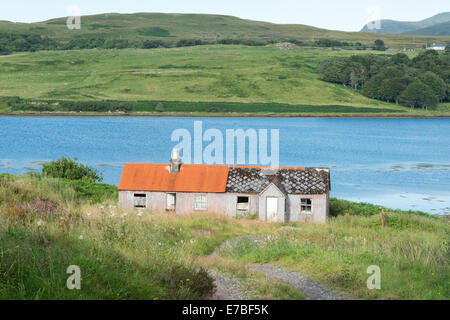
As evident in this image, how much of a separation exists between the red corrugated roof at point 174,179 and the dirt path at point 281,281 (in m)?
17.9

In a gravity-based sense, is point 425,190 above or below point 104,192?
below

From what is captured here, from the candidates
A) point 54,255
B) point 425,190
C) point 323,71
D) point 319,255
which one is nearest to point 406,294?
point 319,255

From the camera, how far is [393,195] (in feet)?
173

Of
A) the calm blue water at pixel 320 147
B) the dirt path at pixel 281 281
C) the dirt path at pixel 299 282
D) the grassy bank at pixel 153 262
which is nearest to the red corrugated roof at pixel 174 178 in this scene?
the grassy bank at pixel 153 262

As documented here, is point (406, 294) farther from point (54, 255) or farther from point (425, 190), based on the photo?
point (425, 190)

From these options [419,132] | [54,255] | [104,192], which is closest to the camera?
[54,255]

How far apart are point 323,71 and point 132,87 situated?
58.2 m

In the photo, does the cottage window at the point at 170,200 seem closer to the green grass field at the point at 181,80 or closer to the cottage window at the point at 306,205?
the cottage window at the point at 306,205

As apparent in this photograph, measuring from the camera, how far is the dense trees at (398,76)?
159 meters

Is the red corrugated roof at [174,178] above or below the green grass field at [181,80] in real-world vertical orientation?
below

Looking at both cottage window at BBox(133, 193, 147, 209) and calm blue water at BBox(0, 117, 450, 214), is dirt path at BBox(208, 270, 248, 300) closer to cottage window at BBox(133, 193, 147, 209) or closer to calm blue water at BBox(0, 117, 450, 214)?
cottage window at BBox(133, 193, 147, 209)

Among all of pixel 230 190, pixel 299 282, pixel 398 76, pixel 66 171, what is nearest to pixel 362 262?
pixel 299 282

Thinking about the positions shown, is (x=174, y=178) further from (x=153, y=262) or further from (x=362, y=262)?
(x=153, y=262)

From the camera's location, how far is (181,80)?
16762cm
